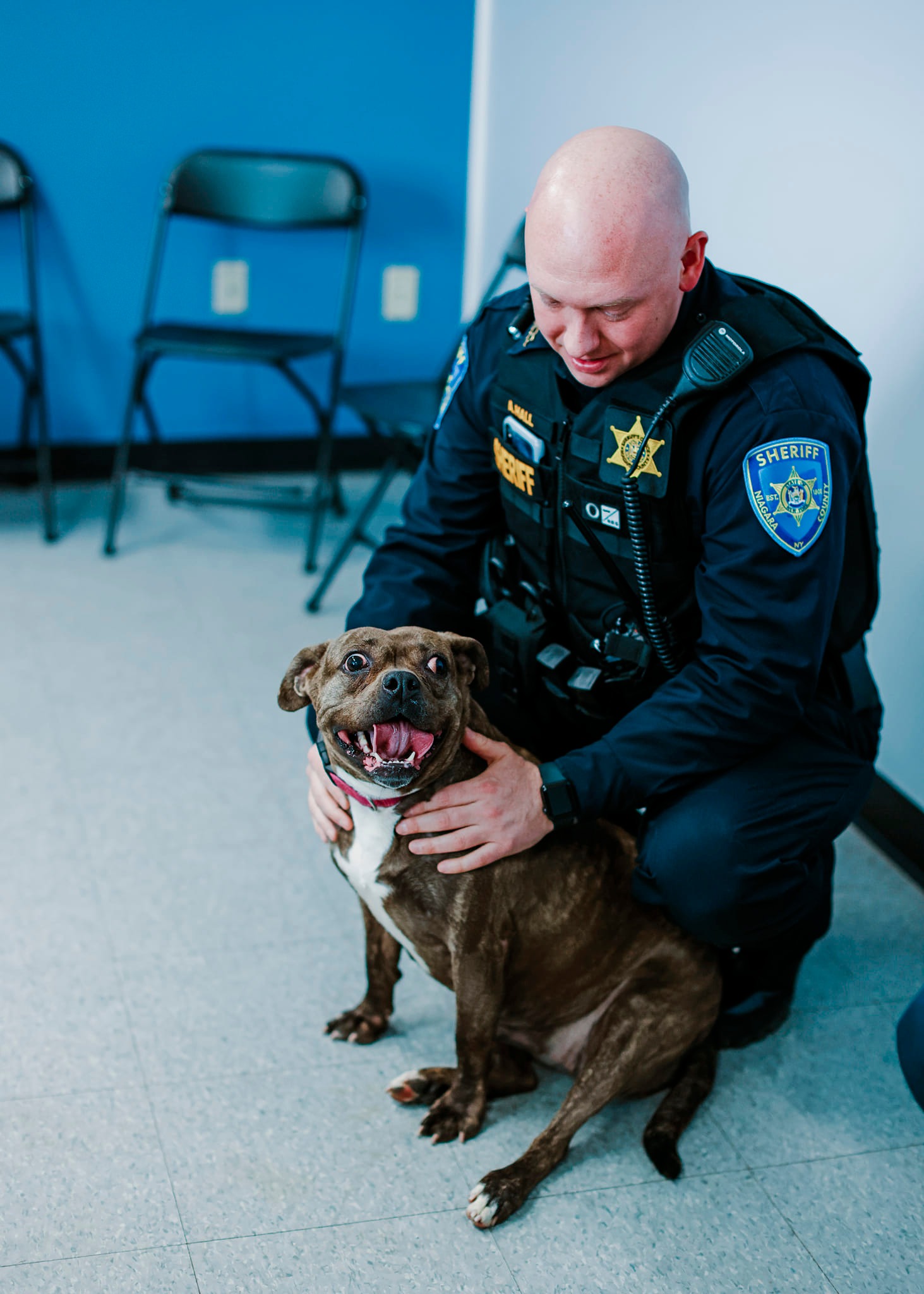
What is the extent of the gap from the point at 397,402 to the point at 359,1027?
1.84 meters

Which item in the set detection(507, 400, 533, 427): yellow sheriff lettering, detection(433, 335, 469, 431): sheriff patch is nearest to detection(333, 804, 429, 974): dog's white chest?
detection(507, 400, 533, 427): yellow sheriff lettering

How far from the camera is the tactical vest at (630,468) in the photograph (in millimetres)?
1488

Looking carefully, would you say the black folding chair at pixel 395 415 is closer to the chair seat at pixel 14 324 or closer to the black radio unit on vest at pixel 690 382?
the chair seat at pixel 14 324

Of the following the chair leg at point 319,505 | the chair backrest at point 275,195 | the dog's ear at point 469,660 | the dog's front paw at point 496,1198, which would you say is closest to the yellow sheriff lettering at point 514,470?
the dog's ear at point 469,660

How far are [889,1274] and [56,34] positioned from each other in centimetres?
362

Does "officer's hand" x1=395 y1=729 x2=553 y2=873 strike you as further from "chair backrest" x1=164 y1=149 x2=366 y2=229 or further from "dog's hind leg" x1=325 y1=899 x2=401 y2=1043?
"chair backrest" x1=164 y1=149 x2=366 y2=229

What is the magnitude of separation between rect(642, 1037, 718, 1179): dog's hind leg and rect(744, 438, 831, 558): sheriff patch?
741 mm

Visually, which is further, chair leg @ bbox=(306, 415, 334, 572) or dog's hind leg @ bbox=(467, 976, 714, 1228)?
chair leg @ bbox=(306, 415, 334, 572)

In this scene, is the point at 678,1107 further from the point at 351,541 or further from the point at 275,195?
the point at 275,195

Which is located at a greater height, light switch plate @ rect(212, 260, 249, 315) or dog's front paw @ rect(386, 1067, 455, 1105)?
light switch plate @ rect(212, 260, 249, 315)

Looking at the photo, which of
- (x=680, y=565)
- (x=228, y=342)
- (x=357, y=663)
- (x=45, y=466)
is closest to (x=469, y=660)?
(x=357, y=663)

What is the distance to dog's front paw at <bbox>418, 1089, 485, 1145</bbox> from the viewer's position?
157 centimetres

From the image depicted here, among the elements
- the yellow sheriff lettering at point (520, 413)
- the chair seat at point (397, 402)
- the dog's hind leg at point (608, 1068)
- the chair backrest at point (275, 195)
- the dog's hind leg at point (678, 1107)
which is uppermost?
the yellow sheriff lettering at point (520, 413)

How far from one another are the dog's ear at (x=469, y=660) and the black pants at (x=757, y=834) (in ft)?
1.01
